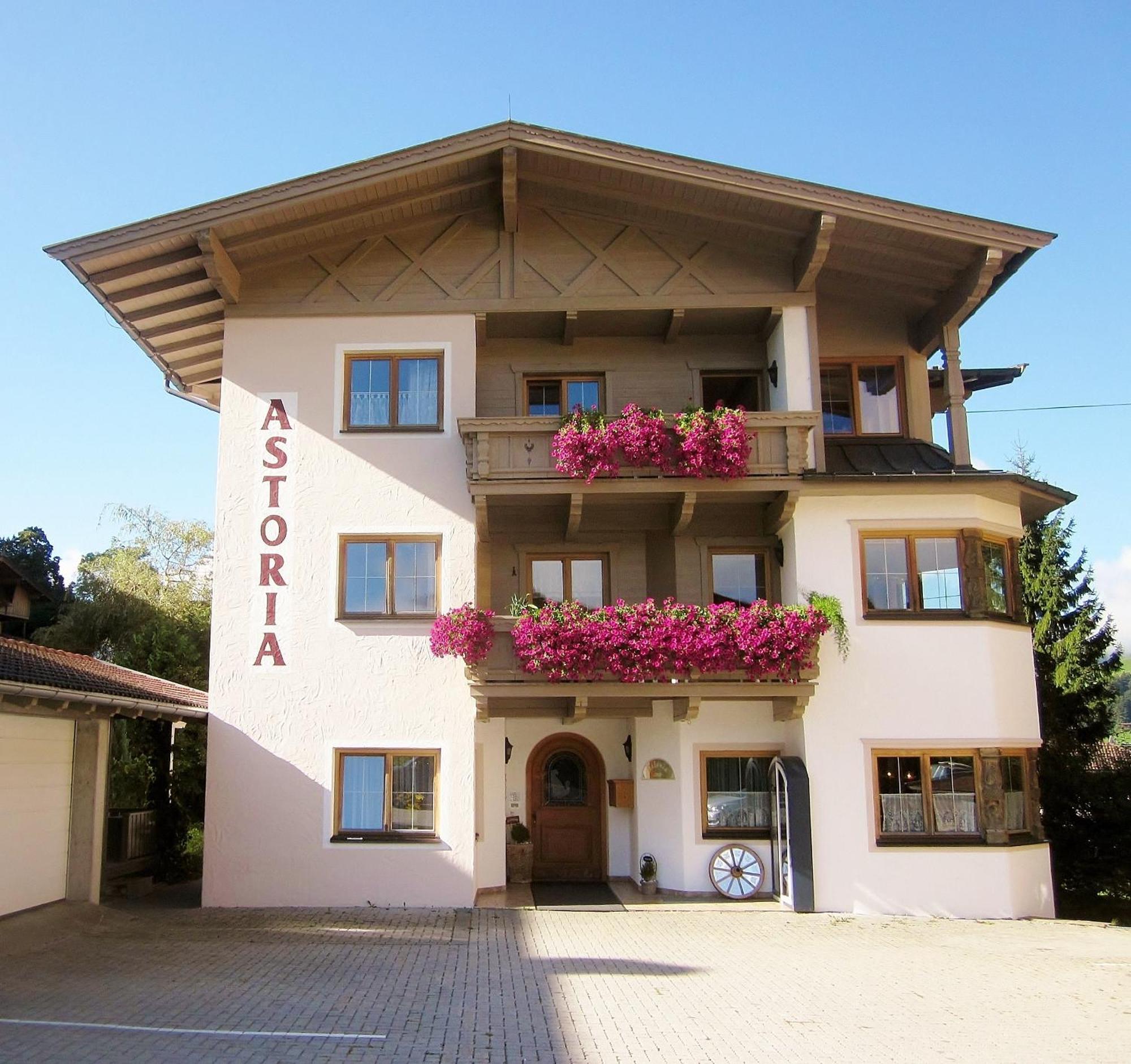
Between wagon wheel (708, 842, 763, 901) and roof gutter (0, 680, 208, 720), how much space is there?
773cm

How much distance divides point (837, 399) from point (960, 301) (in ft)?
7.97

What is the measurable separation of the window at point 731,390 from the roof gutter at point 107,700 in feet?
29.7

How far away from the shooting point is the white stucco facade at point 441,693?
51.1 ft

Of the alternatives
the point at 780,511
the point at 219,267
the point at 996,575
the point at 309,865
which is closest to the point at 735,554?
the point at 780,511

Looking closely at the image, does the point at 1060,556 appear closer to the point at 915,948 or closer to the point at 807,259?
the point at 807,259

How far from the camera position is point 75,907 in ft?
47.7

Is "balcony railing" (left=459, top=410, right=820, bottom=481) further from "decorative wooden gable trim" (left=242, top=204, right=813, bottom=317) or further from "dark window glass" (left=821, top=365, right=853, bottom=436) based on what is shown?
"dark window glass" (left=821, top=365, right=853, bottom=436)

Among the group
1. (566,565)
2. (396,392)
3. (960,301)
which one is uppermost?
(960,301)

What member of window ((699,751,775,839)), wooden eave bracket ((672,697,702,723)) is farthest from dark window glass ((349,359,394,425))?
window ((699,751,775,839))

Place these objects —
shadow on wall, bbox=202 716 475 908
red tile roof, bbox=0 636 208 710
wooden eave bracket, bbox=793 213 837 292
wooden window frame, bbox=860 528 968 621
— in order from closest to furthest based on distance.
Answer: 1. red tile roof, bbox=0 636 208 710
2. shadow on wall, bbox=202 716 475 908
3. wooden window frame, bbox=860 528 968 621
4. wooden eave bracket, bbox=793 213 837 292

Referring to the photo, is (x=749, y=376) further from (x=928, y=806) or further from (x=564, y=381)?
(x=928, y=806)

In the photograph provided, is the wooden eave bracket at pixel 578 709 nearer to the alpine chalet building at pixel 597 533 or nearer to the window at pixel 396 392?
the alpine chalet building at pixel 597 533

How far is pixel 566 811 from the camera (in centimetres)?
1819

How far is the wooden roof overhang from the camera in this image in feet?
52.4
